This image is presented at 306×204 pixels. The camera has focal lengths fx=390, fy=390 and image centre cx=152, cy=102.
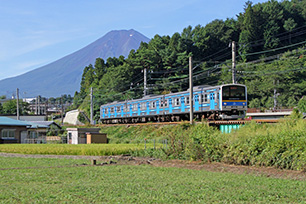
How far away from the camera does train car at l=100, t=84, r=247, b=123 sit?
30.7 metres

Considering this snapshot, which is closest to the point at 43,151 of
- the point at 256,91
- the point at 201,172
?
the point at 201,172

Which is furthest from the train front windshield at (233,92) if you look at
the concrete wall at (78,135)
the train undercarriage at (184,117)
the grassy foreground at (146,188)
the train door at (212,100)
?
the grassy foreground at (146,188)

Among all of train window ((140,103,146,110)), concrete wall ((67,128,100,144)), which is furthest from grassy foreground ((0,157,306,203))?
train window ((140,103,146,110))

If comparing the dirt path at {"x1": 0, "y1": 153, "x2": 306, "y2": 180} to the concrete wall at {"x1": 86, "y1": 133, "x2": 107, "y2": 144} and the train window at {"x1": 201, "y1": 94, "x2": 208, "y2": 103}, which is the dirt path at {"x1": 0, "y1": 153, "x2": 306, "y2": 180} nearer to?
the train window at {"x1": 201, "y1": 94, "x2": 208, "y2": 103}

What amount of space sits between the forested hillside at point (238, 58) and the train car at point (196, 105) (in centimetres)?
1555

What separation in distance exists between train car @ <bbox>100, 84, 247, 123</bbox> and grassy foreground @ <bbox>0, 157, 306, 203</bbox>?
694 inches

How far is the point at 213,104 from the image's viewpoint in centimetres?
3106

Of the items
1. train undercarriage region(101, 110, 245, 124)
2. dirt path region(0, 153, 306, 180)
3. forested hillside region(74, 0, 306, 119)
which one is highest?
forested hillside region(74, 0, 306, 119)

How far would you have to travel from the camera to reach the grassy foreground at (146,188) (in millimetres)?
8719

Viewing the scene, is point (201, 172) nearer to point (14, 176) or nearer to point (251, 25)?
point (14, 176)

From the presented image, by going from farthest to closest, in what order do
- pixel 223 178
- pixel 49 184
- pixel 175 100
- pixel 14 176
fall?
pixel 175 100, pixel 14 176, pixel 223 178, pixel 49 184

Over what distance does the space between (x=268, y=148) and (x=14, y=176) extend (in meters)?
8.81

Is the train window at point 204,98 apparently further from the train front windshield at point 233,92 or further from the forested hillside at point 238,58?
the forested hillside at point 238,58

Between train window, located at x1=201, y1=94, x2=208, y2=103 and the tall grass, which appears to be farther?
train window, located at x1=201, y1=94, x2=208, y2=103
